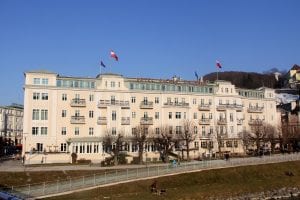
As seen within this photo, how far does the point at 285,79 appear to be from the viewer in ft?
627

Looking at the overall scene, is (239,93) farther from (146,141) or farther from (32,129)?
(32,129)

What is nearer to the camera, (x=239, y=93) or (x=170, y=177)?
(x=170, y=177)

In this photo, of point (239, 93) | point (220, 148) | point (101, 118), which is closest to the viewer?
point (101, 118)

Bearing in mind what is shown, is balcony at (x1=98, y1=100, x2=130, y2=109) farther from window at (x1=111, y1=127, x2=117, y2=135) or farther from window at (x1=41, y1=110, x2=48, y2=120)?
window at (x1=41, y1=110, x2=48, y2=120)

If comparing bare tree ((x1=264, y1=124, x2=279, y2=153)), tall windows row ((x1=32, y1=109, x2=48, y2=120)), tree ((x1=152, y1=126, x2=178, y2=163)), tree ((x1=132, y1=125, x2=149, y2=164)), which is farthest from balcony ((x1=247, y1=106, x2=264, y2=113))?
tall windows row ((x1=32, y1=109, x2=48, y2=120))

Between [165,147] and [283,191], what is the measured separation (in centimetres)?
2833

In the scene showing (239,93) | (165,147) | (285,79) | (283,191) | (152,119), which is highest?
(285,79)

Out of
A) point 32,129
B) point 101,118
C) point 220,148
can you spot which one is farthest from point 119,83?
point 220,148

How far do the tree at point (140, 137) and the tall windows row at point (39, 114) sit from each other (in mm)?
17123

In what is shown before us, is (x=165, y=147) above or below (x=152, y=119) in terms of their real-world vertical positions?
below

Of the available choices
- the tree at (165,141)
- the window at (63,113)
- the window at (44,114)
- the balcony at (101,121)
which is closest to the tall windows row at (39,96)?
the window at (44,114)

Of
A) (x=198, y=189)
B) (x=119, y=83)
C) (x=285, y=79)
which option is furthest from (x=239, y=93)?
(x=285, y=79)

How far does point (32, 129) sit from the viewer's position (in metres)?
67.1

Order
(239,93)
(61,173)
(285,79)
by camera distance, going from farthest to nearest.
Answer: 1. (285,79)
2. (239,93)
3. (61,173)
